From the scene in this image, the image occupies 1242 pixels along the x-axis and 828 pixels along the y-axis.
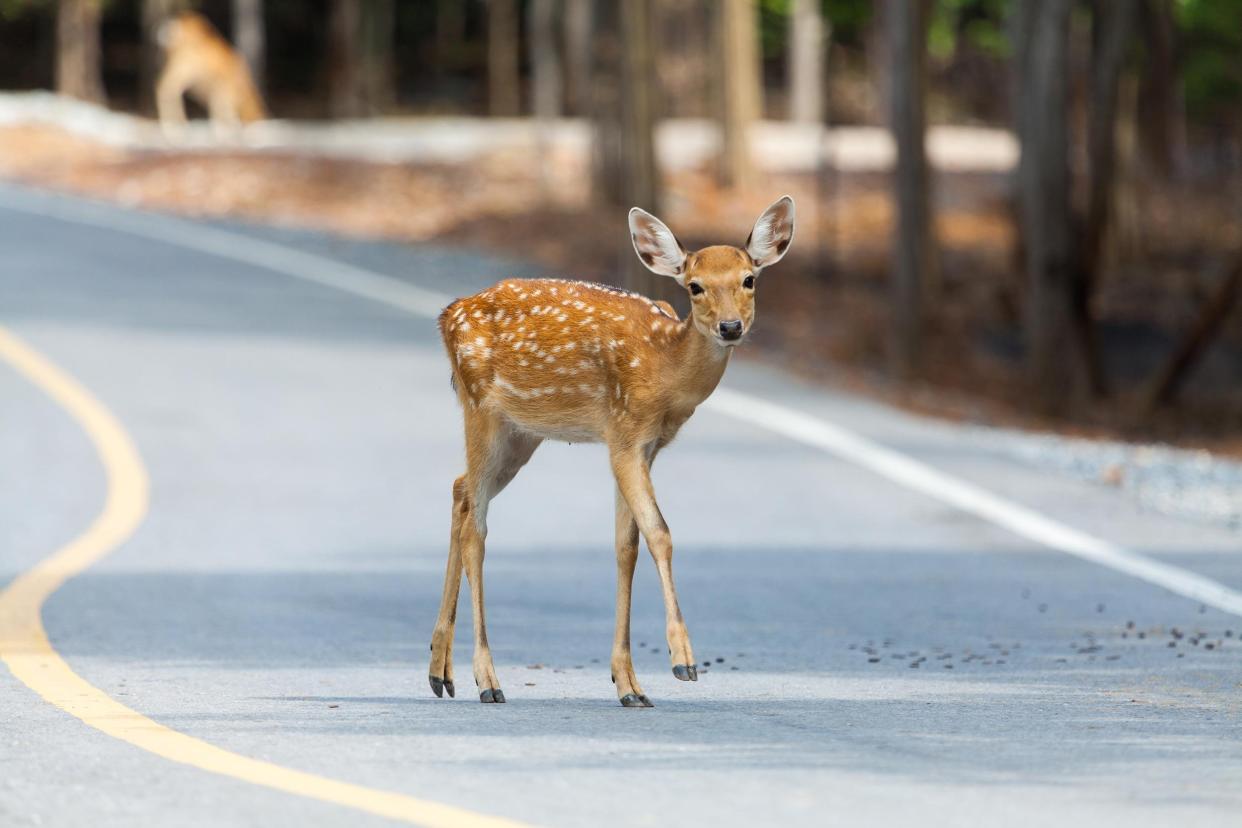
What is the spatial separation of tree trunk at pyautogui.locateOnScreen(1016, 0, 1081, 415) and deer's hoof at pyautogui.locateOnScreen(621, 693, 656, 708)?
19.0 meters

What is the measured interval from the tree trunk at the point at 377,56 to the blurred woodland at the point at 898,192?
19 centimetres

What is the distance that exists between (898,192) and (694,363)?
1929 cm

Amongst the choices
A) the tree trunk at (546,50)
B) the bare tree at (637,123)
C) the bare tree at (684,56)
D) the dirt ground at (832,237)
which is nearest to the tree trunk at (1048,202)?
the dirt ground at (832,237)

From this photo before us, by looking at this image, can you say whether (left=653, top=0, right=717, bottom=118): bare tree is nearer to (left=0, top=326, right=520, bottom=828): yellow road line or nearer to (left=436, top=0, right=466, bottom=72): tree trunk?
(left=436, top=0, right=466, bottom=72): tree trunk

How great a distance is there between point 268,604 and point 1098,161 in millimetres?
19824

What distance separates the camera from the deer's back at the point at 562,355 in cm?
862

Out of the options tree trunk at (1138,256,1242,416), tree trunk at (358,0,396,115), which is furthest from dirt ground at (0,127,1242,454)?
tree trunk at (358,0,396,115)

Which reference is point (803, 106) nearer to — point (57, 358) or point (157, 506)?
point (57, 358)

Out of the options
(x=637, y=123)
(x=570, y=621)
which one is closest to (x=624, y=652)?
(x=570, y=621)

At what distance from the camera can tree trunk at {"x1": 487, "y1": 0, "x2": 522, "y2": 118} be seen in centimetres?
6225

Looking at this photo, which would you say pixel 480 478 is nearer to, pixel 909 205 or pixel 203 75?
pixel 909 205

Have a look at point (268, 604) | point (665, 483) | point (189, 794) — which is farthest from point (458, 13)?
point (189, 794)

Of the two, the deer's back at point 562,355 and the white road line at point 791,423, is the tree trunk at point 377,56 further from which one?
the deer's back at point 562,355

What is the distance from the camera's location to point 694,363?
8492 millimetres
